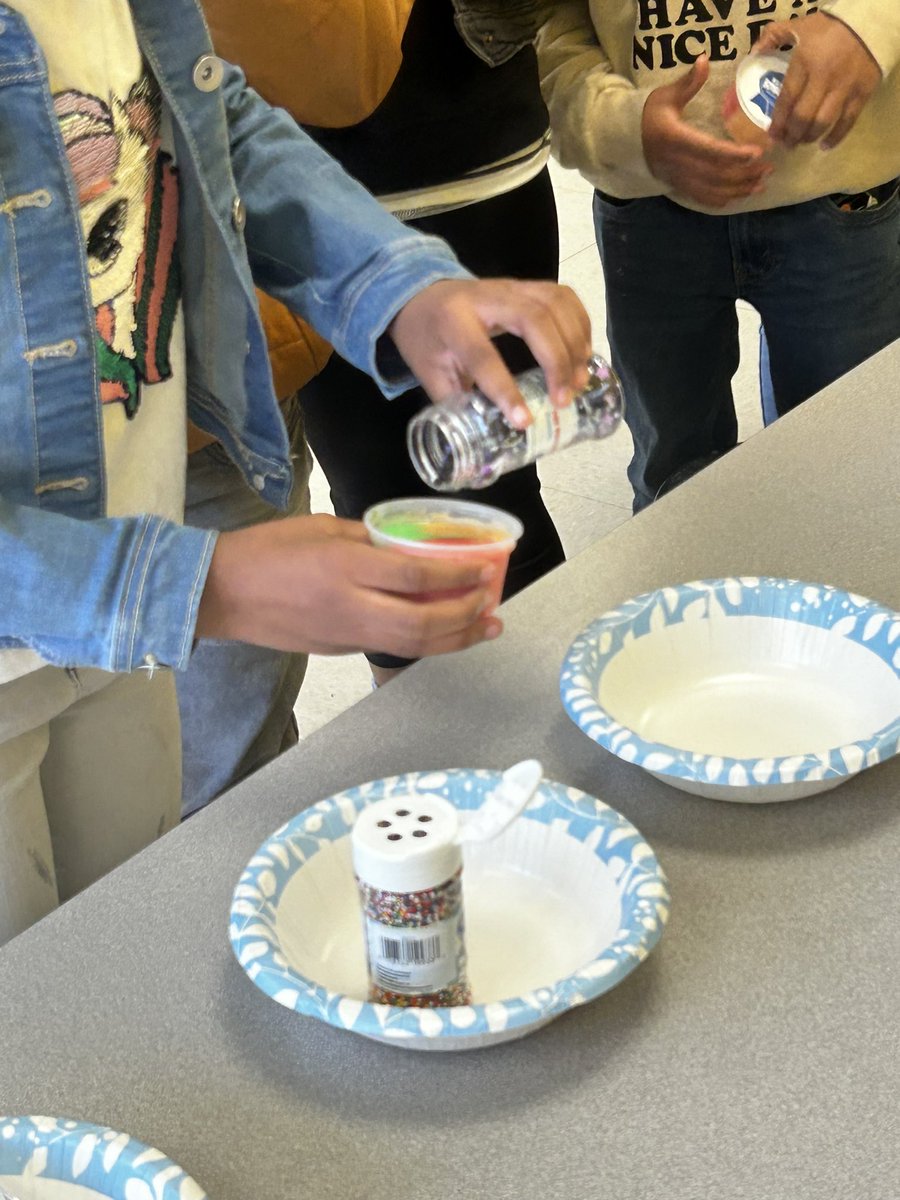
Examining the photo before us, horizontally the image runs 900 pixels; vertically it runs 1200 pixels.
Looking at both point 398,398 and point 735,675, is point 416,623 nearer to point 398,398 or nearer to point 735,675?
point 735,675

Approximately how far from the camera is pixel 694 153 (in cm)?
143

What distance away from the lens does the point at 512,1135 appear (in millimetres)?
622

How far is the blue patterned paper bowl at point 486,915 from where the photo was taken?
2.09 feet

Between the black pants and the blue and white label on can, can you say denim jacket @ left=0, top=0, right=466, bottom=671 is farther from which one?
the blue and white label on can

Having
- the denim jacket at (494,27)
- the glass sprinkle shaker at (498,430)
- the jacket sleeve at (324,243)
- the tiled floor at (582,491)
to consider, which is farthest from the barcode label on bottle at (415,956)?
the tiled floor at (582,491)

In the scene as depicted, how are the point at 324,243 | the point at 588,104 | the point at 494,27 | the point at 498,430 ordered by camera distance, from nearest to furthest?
the point at 498,430 < the point at 324,243 < the point at 494,27 < the point at 588,104

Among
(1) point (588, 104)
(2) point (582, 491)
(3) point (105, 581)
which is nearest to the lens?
(3) point (105, 581)

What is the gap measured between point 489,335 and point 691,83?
677mm

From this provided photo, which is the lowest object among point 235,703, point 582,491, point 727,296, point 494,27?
point 582,491

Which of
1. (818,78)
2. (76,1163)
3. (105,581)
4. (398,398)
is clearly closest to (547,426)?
(105,581)

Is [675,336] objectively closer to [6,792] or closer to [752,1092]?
[6,792]

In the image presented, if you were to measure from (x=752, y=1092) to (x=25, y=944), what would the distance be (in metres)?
0.37

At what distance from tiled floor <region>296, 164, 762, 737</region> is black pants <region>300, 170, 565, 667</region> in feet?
1.69

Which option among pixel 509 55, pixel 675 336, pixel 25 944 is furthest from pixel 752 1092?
pixel 675 336
